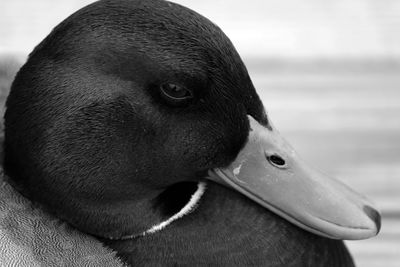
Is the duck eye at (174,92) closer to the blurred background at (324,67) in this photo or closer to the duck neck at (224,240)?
the duck neck at (224,240)

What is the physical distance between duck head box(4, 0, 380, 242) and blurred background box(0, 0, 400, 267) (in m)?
0.75

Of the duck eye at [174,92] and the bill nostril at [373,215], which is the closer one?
the duck eye at [174,92]

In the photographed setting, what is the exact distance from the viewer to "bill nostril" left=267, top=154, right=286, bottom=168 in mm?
1221

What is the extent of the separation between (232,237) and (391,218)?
761 millimetres

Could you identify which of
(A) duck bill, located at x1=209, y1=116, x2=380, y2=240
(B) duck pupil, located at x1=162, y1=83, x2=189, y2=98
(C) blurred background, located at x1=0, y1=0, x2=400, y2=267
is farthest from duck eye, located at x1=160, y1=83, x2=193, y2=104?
(C) blurred background, located at x1=0, y1=0, x2=400, y2=267

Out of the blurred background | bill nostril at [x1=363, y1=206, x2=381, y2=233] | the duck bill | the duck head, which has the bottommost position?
the blurred background

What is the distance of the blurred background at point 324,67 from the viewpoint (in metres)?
2.07

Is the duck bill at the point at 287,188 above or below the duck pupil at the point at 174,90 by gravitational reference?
below

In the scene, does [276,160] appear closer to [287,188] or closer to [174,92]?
[287,188]

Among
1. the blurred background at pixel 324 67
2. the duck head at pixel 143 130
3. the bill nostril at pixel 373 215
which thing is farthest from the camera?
the blurred background at pixel 324 67

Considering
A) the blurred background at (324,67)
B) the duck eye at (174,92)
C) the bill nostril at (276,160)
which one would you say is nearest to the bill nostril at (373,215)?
the bill nostril at (276,160)

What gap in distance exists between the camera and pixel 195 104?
1.16 metres

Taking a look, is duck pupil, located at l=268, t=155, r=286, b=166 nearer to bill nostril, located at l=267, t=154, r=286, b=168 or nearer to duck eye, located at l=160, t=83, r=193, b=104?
bill nostril, located at l=267, t=154, r=286, b=168

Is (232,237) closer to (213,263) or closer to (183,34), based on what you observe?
(213,263)
